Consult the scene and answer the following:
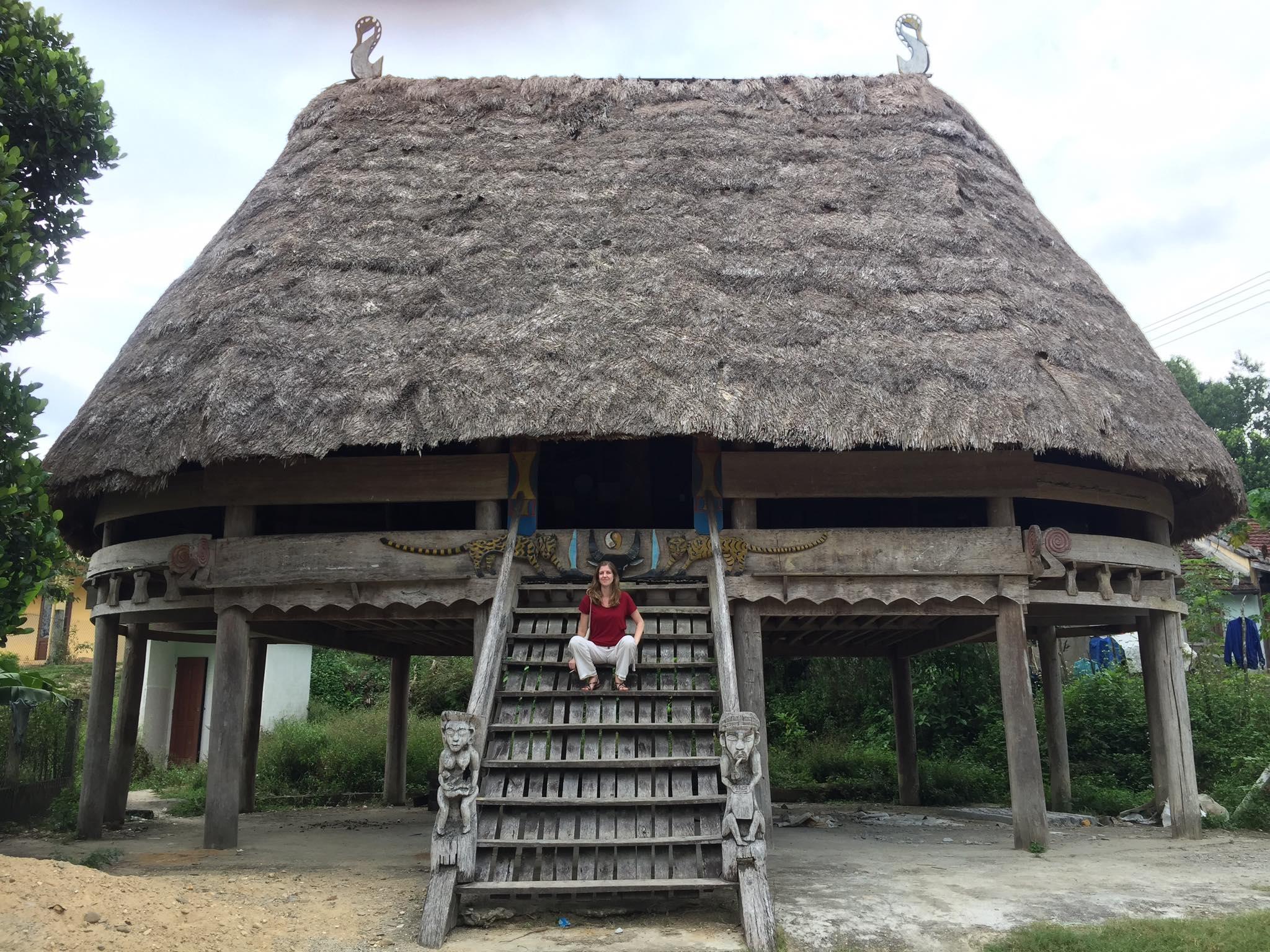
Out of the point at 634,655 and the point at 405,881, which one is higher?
the point at 634,655

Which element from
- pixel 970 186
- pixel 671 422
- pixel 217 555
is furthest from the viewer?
pixel 970 186

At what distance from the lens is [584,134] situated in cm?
1152

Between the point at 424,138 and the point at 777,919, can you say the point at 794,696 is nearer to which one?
the point at 424,138

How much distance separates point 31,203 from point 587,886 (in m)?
5.75

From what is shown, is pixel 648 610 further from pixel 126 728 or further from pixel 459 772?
pixel 126 728

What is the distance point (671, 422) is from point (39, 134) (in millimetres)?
4852

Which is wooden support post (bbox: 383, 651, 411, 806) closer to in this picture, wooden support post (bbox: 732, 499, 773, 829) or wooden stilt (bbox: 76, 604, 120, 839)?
wooden stilt (bbox: 76, 604, 120, 839)

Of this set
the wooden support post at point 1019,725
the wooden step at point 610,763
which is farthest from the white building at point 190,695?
the wooden support post at point 1019,725

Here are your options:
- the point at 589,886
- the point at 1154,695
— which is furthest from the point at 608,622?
the point at 1154,695

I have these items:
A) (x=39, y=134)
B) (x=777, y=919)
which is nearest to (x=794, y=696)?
(x=777, y=919)

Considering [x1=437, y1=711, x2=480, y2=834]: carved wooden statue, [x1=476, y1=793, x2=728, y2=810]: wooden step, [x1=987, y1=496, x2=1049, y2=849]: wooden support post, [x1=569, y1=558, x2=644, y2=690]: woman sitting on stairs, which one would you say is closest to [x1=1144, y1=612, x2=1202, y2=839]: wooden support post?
[x1=987, y1=496, x2=1049, y2=849]: wooden support post

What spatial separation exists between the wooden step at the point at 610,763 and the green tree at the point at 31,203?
3.17m

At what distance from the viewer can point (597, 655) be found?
→ 7324mm

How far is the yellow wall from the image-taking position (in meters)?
24.7
